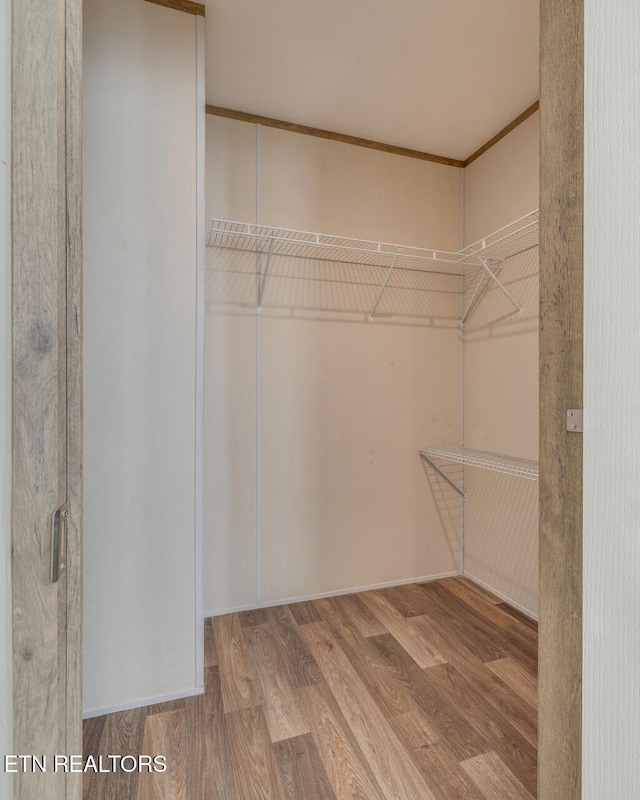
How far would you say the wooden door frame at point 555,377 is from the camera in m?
0.64

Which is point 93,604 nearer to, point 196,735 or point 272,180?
point 196,735

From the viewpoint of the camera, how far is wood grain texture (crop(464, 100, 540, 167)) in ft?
6.65

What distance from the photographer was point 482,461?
2014 millimetres

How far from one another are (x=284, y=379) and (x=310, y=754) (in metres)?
1.50

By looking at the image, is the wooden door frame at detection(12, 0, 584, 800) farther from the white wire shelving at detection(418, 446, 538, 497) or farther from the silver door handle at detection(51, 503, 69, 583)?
the white wire shelving at detection(418, 446, 538, 497)

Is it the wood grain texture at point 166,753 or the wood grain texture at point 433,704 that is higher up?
the wood grain texture at point 433,704

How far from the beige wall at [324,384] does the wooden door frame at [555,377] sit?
4.59 feet

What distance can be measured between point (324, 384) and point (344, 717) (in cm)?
143

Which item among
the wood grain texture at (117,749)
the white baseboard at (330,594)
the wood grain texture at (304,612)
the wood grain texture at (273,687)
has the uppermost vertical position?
the white baseboard at (330,594)

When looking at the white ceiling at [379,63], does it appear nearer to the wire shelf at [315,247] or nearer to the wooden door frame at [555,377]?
the wire shelf at [315,247]

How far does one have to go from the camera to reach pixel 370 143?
7.54 feet

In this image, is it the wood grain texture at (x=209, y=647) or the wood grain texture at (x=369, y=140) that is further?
the wood grain texture at (x=369, y=140)

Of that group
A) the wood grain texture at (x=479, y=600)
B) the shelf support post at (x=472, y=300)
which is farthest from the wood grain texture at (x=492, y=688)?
the shelf support post at (x=472, y=300)
